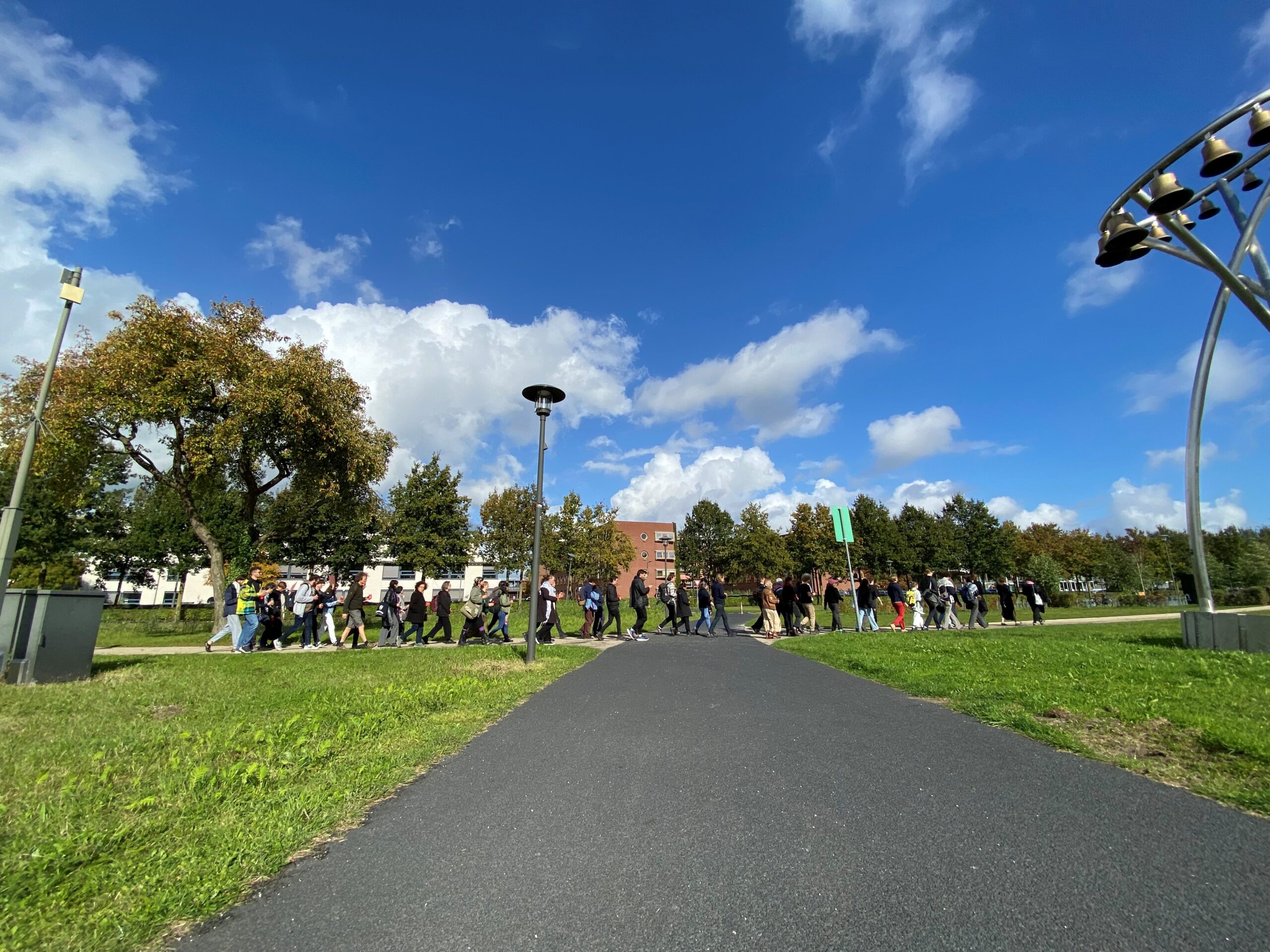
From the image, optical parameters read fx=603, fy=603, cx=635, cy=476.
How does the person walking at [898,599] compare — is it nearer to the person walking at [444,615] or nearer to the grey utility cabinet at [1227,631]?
the grey utility cabinet at [1227,631]

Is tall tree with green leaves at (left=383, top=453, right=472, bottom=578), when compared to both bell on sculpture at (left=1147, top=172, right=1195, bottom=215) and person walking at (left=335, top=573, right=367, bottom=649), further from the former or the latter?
bell on sculpture at (left=1147, top=172, right=1195, bottom=215)

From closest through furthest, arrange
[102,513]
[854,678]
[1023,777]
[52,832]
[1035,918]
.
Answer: [1035,918] → [52,832] → [1023,777] → [854,678] → [102,513]

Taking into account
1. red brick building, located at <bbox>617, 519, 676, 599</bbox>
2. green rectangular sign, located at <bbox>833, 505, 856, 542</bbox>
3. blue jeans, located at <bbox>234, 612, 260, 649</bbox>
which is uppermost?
red brick building, located at <bbox>617, 519, 676, 599</bbox>

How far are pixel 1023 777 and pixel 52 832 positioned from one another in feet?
18.8

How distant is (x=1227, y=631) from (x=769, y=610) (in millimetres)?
10014

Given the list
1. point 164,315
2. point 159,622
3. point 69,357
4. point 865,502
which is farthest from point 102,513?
point 865,502

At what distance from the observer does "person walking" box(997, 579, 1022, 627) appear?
2009 centimetres

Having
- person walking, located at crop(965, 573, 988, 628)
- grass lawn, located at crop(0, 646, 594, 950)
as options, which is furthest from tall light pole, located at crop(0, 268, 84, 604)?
person walking, located at crop(965, 573, 988, 628)

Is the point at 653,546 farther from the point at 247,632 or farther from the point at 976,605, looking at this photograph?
the point at 247,632

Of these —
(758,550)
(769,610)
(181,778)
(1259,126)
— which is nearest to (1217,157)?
(1259,126)

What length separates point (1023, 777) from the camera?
4.05 metres

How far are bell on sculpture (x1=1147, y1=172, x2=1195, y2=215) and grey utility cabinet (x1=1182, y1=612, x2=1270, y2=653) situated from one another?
659 cm

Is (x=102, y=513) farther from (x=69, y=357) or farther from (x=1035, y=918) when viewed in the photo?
(x=1035, y=918)

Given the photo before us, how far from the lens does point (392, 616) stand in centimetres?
1605
